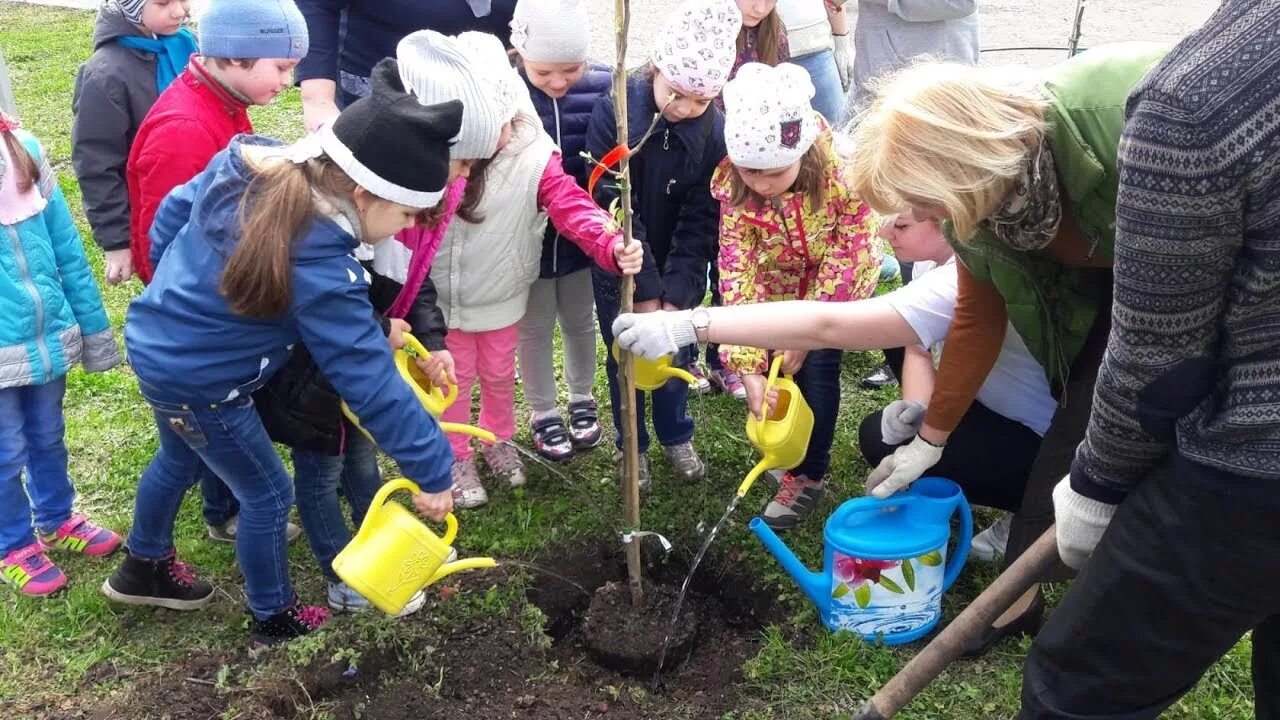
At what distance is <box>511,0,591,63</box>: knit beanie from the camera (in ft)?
9.87

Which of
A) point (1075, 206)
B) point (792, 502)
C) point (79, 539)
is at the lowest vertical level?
point (79, 539)

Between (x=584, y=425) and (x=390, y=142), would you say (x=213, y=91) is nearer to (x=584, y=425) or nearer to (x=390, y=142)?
(x=390, y=142)

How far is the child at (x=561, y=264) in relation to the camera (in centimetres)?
304

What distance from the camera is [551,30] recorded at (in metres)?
3.01

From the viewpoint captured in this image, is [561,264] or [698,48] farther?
[561,264]

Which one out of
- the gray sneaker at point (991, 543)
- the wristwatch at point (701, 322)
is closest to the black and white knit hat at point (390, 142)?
the wristwatch at point (701, 322)

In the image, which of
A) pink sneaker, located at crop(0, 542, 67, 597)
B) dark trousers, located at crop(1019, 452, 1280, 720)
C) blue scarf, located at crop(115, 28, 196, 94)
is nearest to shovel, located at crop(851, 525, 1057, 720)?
dark trousers, located at crop(1019, 452, 1280, 720)

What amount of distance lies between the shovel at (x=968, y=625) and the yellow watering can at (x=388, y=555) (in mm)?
917

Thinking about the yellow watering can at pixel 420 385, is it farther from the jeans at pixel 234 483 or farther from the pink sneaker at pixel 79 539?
the pink sneaker at pixel 79 539

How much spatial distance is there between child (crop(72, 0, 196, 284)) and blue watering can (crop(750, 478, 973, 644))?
6.56ft

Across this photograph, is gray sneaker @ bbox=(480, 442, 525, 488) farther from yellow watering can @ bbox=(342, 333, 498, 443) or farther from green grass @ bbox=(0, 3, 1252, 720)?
yellow watering can @ bbox=(342, 333, 498, 443)

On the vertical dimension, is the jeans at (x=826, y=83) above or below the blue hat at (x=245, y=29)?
below

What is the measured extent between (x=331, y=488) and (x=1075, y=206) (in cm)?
188

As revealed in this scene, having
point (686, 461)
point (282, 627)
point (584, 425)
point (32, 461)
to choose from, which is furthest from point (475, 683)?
point (32, 461)
